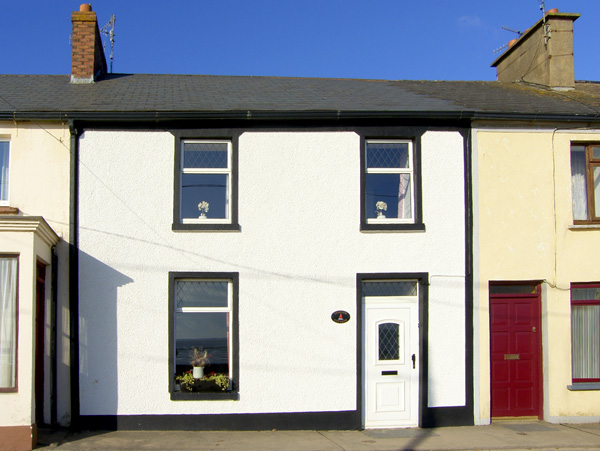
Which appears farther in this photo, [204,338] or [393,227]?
[393,227]

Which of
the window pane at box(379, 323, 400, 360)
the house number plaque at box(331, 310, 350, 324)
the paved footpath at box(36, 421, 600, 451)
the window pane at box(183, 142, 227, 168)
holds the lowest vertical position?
the paved footpath at box(36, 421, 600, 451)

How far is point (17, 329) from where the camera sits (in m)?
9.17

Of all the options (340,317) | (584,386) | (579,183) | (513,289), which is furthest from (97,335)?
(579,183)

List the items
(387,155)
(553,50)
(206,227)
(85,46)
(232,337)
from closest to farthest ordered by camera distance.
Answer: (232,337) → (206,227) → (387,155) → (85,46) → (553,50)

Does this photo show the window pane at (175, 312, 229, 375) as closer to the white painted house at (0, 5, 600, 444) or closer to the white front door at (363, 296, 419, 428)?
the white painted house at (0, 5, 600, 444)

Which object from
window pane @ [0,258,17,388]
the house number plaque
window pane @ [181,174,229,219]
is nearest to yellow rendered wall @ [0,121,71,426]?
window pane @ [0,258,17,388]

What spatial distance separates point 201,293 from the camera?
10.9 meters

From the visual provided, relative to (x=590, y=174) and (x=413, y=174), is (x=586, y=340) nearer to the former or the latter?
(x=590, y=174)

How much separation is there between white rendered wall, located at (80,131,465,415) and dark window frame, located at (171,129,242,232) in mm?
106

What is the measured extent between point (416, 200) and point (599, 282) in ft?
12.2

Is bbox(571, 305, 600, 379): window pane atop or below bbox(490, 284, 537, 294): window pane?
below

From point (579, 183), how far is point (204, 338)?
7.44 m

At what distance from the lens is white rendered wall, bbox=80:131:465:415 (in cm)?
1055

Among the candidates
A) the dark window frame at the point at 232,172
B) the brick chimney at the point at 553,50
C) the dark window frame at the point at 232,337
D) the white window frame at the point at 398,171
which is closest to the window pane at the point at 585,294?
the white window frame at the point at 398,171
